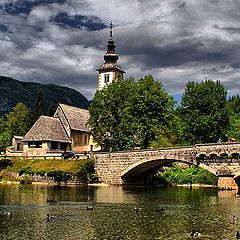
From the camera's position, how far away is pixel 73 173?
69.9m

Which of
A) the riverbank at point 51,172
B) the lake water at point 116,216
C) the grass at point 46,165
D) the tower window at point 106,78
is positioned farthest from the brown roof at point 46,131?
the lake water at point 116,216

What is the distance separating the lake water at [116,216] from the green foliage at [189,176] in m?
17.9

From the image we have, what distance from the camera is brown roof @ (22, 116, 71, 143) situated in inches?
3415

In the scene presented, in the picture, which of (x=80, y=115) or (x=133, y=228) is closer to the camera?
(x=133, y=228)

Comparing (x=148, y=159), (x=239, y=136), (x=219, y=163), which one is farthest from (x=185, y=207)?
(x=239, y=136)

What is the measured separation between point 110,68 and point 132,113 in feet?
126

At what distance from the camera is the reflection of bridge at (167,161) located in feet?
193

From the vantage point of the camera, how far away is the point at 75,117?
324 feet

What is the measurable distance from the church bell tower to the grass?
1620 inches

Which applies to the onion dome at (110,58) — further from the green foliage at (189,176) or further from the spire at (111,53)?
the green foliage at (189,176)

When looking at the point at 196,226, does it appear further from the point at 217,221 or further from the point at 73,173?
the point at 73,173

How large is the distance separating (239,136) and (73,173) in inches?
1309

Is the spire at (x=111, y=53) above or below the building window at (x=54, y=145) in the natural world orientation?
above

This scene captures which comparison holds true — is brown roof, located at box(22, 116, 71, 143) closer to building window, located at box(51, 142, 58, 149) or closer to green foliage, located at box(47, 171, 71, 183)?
building window, located at box(51, 142, 58, 149)
